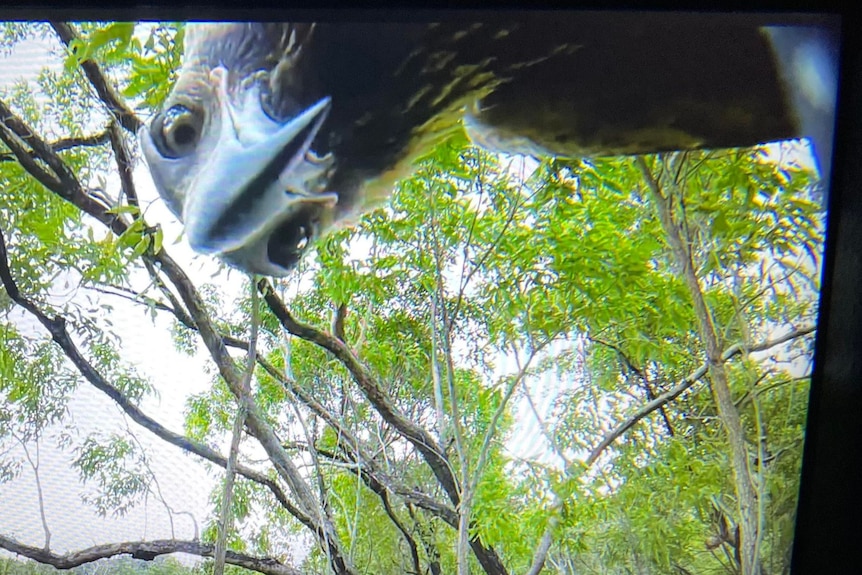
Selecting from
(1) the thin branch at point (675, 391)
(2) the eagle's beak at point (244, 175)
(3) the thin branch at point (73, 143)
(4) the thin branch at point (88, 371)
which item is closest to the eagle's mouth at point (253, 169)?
(2) the eagle's beak at point (244, 175)

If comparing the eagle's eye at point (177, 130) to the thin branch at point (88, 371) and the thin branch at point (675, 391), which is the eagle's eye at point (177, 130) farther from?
the thin branch at point (675, 391)

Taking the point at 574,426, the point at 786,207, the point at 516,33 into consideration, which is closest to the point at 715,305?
the point at 786,207

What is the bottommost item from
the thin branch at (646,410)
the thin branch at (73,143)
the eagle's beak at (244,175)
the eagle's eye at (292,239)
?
the thin branch at (646,410)

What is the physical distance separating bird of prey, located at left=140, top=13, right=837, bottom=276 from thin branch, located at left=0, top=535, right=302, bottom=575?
2.06 feet

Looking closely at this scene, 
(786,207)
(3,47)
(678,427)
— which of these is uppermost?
(3,47)

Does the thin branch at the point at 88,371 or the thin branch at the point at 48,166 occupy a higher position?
the thin branch at the point at 48,166

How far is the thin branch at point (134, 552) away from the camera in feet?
4.49

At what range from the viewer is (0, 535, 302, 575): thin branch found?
4.49 ft

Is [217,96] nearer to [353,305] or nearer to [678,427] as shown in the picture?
[353,305]

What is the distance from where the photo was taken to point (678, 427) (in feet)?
4.48

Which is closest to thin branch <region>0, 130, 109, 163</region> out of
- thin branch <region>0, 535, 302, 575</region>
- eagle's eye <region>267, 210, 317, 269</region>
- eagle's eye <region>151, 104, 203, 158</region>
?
eagle's eye <region>151, 104, 203, 158</region>

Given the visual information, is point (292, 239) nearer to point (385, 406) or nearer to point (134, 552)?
point (385, 406)

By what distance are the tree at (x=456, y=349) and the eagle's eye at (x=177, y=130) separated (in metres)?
0.05

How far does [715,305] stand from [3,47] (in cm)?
161
